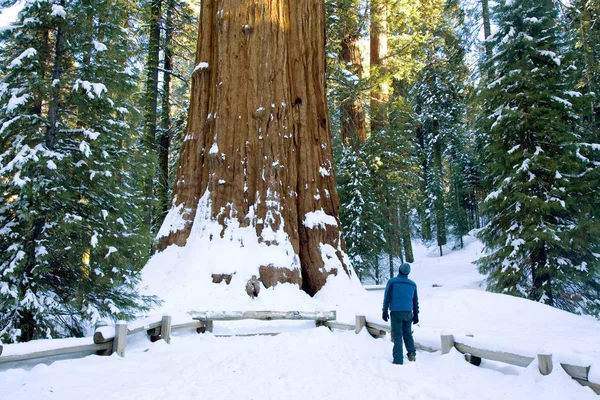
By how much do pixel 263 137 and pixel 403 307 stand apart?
5.97m

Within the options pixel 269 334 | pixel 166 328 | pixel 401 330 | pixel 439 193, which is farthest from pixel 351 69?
pixel 439 193

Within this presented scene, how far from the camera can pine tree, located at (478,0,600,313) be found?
10984 millimetres

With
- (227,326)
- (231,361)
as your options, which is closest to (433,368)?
(231,361)

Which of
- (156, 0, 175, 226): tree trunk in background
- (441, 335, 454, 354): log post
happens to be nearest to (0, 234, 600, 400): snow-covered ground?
(441, 335, 454, 354): log post

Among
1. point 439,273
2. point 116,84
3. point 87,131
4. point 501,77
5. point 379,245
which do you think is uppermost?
point 501,77

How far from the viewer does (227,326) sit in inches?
333

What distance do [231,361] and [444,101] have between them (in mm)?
33154

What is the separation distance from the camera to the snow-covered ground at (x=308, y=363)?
4309 millimetres

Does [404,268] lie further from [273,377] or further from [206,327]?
[206,327]

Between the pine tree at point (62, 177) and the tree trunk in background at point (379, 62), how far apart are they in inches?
484

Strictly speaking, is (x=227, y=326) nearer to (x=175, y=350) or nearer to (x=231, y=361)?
(x=175, y=350)

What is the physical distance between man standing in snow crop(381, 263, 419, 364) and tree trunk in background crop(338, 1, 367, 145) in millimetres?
12243

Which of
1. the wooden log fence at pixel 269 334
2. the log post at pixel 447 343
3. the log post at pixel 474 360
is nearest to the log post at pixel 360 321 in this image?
the wooden log fence at pixel 269 334

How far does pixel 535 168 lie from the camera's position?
11219 millimetres
